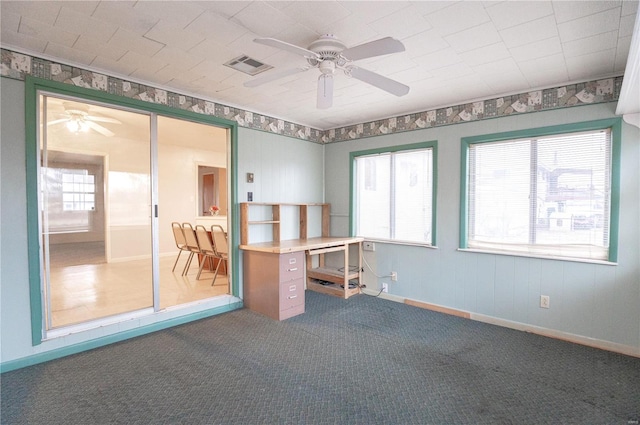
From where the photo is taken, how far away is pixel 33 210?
2.51 metres

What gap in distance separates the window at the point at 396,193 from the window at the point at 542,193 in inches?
19.1

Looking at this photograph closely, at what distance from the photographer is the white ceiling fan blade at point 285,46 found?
1780 millimetres

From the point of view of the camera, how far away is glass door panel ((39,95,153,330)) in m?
3.42

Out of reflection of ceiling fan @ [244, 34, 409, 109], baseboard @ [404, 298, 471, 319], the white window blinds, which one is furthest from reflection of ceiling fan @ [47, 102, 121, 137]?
the white window blinds

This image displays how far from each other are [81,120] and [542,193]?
520 centimetres

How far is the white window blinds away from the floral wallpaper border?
33cm

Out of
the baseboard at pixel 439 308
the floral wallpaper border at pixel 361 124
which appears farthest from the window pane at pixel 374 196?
the baseboard at pixel 439 308

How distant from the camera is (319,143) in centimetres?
A: 507

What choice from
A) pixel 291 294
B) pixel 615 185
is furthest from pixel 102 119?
pixel 615 185

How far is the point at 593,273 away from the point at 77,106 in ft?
17.6

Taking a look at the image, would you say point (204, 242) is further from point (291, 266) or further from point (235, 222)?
point (291, 266)

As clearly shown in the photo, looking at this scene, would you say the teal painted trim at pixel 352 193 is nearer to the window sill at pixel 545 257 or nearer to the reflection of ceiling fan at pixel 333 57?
the window sill at pixel 545 257

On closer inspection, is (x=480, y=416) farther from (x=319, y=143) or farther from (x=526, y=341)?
(x=319, y=143)

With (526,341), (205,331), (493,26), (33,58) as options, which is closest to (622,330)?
(526,341)
